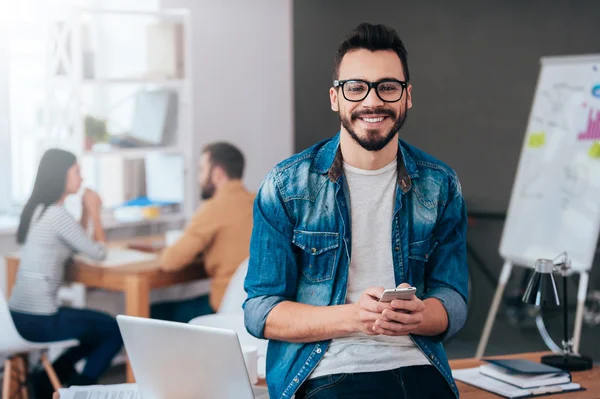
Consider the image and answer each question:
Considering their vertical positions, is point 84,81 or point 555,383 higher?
point 84,81

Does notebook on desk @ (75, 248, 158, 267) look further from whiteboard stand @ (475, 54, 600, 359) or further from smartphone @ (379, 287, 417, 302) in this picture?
smartphone @ (379, 287, 417, 302)

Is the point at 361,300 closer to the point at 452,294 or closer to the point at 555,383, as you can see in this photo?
the point at 452,294

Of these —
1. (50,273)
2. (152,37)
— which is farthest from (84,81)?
(50,273)

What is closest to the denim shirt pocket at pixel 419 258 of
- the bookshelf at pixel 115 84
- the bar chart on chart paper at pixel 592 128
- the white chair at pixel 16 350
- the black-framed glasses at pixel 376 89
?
the black-framed glasses at pixel 376 89

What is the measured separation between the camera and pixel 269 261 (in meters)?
1.91

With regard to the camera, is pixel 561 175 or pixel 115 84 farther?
pixel 115 84

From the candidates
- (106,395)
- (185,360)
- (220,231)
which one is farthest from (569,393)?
(220,231)

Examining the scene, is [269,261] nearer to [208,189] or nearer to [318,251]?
[318,251]

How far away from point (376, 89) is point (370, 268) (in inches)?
15.3

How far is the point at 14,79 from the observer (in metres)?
4.94

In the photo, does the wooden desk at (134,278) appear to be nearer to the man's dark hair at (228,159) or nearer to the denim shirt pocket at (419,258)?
the man's dark hair at (228,159)

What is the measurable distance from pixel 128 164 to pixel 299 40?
192 cm

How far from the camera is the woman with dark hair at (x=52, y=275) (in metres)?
3.73

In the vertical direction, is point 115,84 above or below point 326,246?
above
